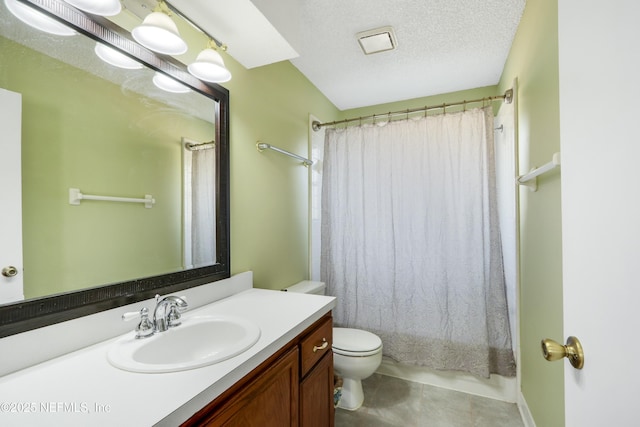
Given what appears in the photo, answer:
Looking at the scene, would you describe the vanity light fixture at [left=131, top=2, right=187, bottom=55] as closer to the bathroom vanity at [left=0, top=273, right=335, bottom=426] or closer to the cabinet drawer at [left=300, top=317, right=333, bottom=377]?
the bathroom vanity at [left=0, top=273, right=335, bottom=426]

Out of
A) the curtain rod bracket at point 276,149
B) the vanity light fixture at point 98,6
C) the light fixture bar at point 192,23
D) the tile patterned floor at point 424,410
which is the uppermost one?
the light fixture bar at point 192,23

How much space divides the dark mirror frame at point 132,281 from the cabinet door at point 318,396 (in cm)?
67

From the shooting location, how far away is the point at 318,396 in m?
1.29

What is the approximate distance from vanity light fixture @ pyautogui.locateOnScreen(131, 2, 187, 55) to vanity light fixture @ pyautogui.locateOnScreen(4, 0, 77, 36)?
A: 0.66 ft

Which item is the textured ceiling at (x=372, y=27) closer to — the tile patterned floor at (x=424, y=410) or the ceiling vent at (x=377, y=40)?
the ceiling vent at (x=377, y=40)

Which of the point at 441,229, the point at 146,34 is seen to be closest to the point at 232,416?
the point at 146,34

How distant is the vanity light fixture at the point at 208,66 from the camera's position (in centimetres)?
126

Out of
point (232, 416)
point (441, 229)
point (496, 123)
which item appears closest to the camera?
point (232, 416)

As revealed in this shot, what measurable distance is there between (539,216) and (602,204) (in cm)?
115

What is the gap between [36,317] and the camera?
0.80 m

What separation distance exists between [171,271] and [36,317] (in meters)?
0.47

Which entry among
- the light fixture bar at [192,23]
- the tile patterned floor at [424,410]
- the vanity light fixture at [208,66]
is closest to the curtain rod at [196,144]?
the vanity light fixture at [208,66]

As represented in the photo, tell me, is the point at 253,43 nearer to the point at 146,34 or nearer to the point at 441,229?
the point at 146,34

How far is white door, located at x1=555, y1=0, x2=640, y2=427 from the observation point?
1.33ft
